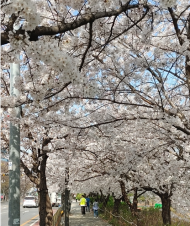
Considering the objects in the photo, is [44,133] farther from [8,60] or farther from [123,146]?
[8,60]

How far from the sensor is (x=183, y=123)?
516cm

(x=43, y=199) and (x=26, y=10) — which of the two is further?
(x=43, y=199)

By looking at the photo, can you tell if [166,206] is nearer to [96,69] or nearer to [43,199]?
[43,199]

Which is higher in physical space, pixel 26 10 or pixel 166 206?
pixel 26 10

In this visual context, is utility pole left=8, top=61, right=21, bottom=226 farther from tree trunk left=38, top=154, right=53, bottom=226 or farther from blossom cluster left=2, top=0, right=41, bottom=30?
tree trunk left=38, top=154, right=53, bottom=226

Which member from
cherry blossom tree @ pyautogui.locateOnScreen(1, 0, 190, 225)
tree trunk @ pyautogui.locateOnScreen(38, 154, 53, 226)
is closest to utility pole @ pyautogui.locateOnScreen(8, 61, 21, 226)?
cherry blossom tree @ pyautogui.locateOnScreen(1, 0, 190, 225)

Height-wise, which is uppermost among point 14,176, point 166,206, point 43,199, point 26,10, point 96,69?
point 96,69

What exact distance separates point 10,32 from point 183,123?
354 centimetres

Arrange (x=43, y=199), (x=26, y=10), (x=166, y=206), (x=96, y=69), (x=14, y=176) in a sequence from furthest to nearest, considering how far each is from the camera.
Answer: (x=166, y=206) → (x=43, y=199) → (x=96, y=69) → (x=14, y=176) → (x=26, y=10)

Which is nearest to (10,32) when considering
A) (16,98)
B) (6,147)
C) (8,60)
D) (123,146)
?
(8,60)

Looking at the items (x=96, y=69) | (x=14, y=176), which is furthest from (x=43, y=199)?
(x=96, y=69)

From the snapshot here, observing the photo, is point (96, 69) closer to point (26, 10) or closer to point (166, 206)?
point (26, 10)

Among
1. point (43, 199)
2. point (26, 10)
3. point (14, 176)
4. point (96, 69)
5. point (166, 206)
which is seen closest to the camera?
point (26, 10)

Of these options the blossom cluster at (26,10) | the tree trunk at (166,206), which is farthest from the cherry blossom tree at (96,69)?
the tree trunk at (166,206)
